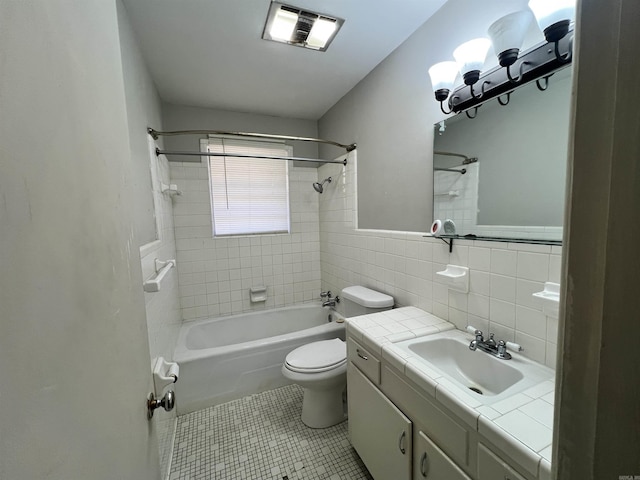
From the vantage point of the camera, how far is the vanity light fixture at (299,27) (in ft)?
4.53

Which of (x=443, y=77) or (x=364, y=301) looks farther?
(x=364, y=301)

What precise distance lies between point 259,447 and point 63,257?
1752 mm

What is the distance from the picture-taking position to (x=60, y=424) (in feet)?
1.02

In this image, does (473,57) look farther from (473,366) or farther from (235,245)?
(235,245)

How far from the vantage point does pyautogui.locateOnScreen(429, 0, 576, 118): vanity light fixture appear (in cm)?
85

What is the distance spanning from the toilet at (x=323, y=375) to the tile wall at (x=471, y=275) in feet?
0.66

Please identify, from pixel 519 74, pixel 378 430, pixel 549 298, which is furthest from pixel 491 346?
A: pixel 519 74

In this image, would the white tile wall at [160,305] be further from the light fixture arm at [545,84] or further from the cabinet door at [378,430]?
the light fixture arm at [545,84]

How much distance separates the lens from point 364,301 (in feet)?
5.80

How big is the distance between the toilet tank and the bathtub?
0.37 meters

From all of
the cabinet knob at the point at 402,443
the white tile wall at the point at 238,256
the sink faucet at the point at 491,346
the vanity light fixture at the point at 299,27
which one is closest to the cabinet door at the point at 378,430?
the cabinet knob at the point at 402,443

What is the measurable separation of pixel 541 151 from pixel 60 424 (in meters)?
1.49

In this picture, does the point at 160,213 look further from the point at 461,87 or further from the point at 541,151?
the point at 541,151

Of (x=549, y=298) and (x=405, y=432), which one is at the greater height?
(x=549, y=298)
